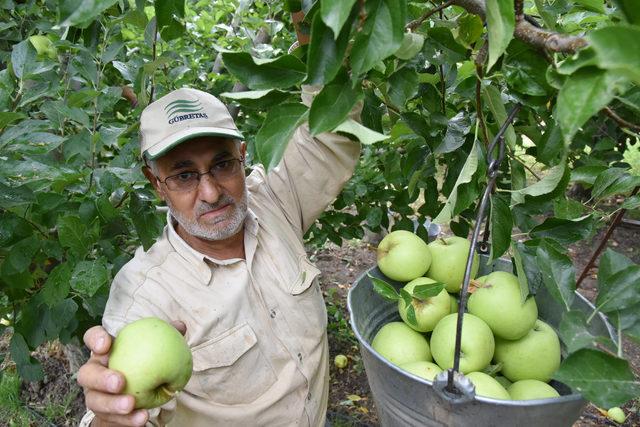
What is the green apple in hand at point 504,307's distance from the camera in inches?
43.6

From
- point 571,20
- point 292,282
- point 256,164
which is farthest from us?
point 256,164

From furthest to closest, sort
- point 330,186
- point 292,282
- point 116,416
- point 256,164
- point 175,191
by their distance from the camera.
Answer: point 256,164 → point 330,186 → point 292,282 → point 175,191 → point 116,416

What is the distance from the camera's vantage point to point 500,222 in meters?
0.91

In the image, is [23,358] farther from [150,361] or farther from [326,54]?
[326,54]

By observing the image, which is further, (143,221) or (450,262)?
(143,221)

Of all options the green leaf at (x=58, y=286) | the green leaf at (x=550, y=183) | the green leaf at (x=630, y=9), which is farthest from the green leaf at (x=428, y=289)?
the green leaf at (x=58, y=286)

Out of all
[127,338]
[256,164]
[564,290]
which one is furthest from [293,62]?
[256,164]

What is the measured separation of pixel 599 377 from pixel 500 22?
461mm

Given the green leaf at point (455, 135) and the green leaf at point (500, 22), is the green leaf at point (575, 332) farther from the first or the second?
the green leaf at point (455, 135)

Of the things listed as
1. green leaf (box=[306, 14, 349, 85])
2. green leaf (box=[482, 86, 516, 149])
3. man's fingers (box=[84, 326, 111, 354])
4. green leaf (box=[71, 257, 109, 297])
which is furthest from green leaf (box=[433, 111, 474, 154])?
green leaf (box=[71, 257, 109, 297])

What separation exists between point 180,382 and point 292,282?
723 mm

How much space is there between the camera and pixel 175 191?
1.67 m

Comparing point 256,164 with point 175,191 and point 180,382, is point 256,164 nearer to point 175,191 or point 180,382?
point 175,191

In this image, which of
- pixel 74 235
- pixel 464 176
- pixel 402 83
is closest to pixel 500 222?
pixel 464 176
